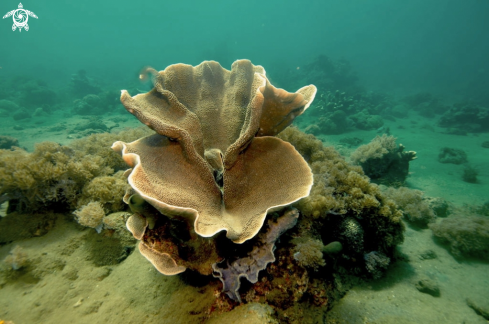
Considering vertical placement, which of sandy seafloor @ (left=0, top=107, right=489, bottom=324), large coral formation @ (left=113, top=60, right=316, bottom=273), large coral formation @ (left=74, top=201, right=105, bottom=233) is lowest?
sandy seafloor @ (left=0, top=107, right=489, bottom=324)

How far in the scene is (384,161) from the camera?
6832 millimetres

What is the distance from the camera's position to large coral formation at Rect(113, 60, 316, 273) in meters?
1.89

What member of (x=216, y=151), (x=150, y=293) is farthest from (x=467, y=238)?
(x=150, y=293)

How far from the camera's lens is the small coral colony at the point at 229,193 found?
2037 mm

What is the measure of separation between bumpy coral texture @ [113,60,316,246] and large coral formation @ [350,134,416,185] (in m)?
5.26

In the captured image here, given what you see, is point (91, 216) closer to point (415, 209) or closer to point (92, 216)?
point (92, 216)

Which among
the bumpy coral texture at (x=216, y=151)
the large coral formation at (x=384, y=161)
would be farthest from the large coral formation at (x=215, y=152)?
the large coral formation at (x=384, y=161)

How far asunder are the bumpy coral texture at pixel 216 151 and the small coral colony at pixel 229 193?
13mm

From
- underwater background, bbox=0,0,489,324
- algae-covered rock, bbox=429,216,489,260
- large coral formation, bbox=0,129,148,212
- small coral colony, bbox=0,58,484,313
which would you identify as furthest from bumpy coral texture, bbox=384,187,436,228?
large coral formation, bbox=0,129,148,212

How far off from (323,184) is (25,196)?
4.15m

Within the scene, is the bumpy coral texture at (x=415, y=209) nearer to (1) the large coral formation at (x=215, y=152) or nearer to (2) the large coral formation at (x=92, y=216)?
(1) the large coral formation at (x=215, y=152)

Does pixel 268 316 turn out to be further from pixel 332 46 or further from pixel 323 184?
pixel 332 46

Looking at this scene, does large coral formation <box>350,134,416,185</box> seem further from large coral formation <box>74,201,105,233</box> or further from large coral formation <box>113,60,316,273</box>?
large coral formation <box>74,201,105,233</box>

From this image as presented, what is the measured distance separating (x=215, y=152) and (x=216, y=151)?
0.06 feet
